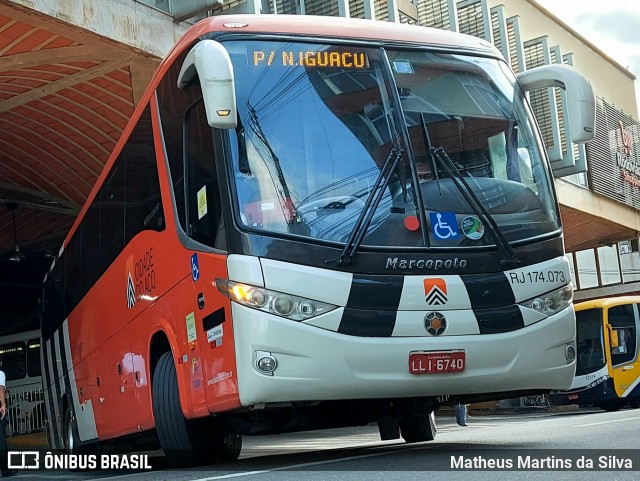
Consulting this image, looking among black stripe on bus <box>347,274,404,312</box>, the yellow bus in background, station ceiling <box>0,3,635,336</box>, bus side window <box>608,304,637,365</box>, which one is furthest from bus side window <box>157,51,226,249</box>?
bus side window <box>608,304,637,365</box>

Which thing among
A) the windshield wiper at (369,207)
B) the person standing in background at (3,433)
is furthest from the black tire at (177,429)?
the person standing in background at (3,433)

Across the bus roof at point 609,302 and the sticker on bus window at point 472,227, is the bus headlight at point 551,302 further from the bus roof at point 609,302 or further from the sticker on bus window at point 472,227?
the bus roof at point 609,302

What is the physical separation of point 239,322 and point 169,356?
5.79 ft

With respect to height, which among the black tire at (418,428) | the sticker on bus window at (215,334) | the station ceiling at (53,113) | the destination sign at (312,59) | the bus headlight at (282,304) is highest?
the station ceiling at (53,113)

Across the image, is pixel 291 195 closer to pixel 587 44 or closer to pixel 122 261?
pixel 122 261

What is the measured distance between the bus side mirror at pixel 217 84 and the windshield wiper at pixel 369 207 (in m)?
1.04

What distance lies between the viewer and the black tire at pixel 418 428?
10375 mm

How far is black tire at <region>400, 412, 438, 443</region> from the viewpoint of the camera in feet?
34.0

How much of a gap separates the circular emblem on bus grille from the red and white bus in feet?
0.05

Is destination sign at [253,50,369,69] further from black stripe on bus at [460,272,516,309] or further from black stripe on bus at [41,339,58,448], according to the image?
black stripe on bus at [41,339,58,448]

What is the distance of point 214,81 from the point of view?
6.50 metres

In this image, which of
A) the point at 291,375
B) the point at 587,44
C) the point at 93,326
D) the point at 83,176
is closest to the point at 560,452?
the point at 291,375

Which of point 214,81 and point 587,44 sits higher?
point 587,44

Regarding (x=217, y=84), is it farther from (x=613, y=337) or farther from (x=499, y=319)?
(x=613, y=337)
